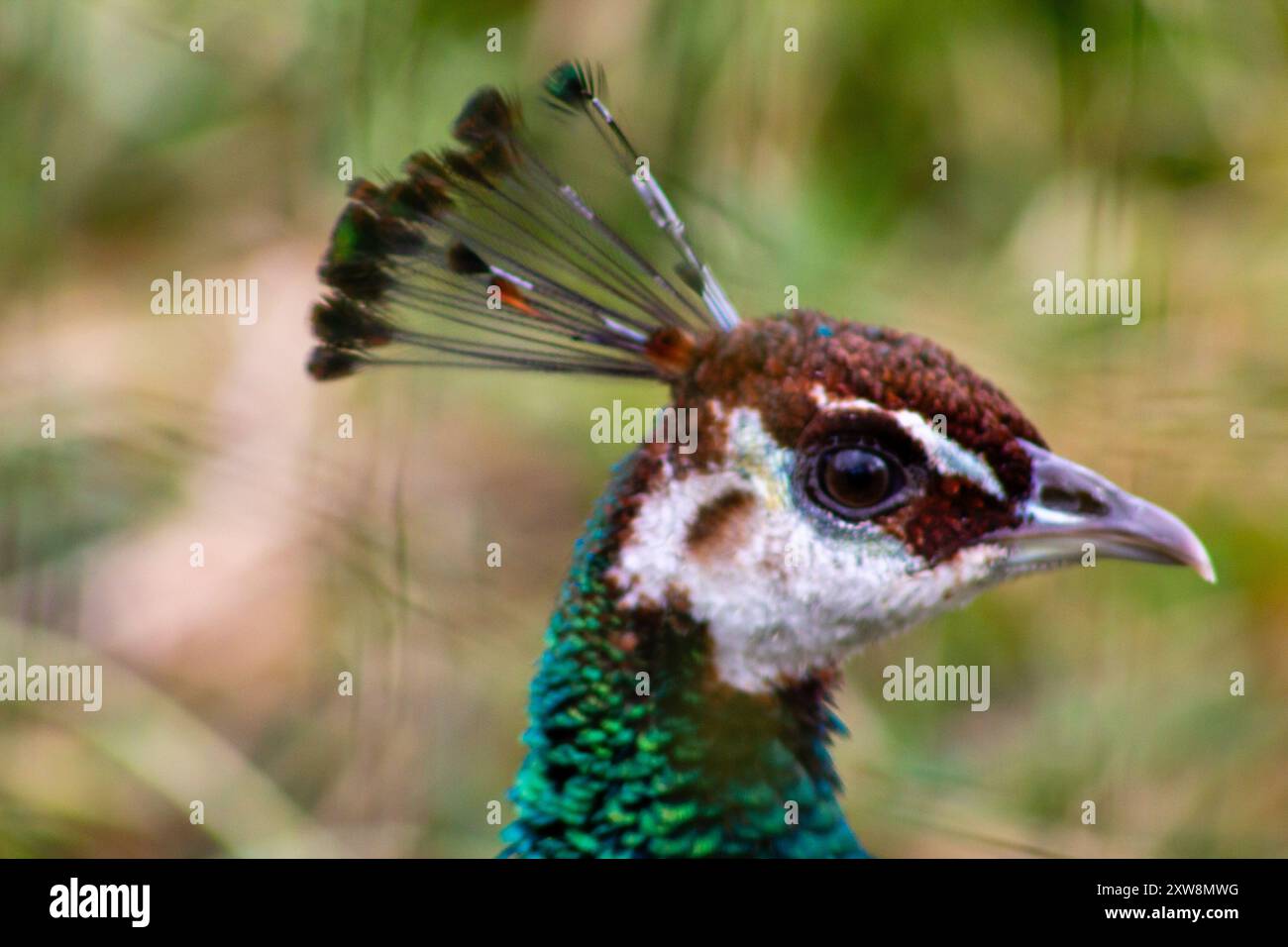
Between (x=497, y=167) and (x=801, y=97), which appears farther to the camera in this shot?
(x=801, y=97)

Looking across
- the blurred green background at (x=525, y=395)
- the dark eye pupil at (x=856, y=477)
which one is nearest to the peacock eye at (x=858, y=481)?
the dark eye pupil at (x=856, y=477)

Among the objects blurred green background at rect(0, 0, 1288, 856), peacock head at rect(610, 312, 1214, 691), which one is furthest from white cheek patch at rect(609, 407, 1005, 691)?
blurred green background at rect(0, 0, 1288, 856)

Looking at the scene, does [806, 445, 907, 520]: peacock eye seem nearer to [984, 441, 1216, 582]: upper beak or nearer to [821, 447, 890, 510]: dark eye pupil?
[821, 447, 890, 510]: dark eye pupil

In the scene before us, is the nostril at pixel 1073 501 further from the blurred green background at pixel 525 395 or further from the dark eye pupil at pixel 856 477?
the blurred green background at pixel 525 395

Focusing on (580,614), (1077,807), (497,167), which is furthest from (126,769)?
(1077,807)

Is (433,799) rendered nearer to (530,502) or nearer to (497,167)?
(530,502)

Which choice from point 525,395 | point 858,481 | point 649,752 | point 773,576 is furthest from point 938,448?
point 525,395
